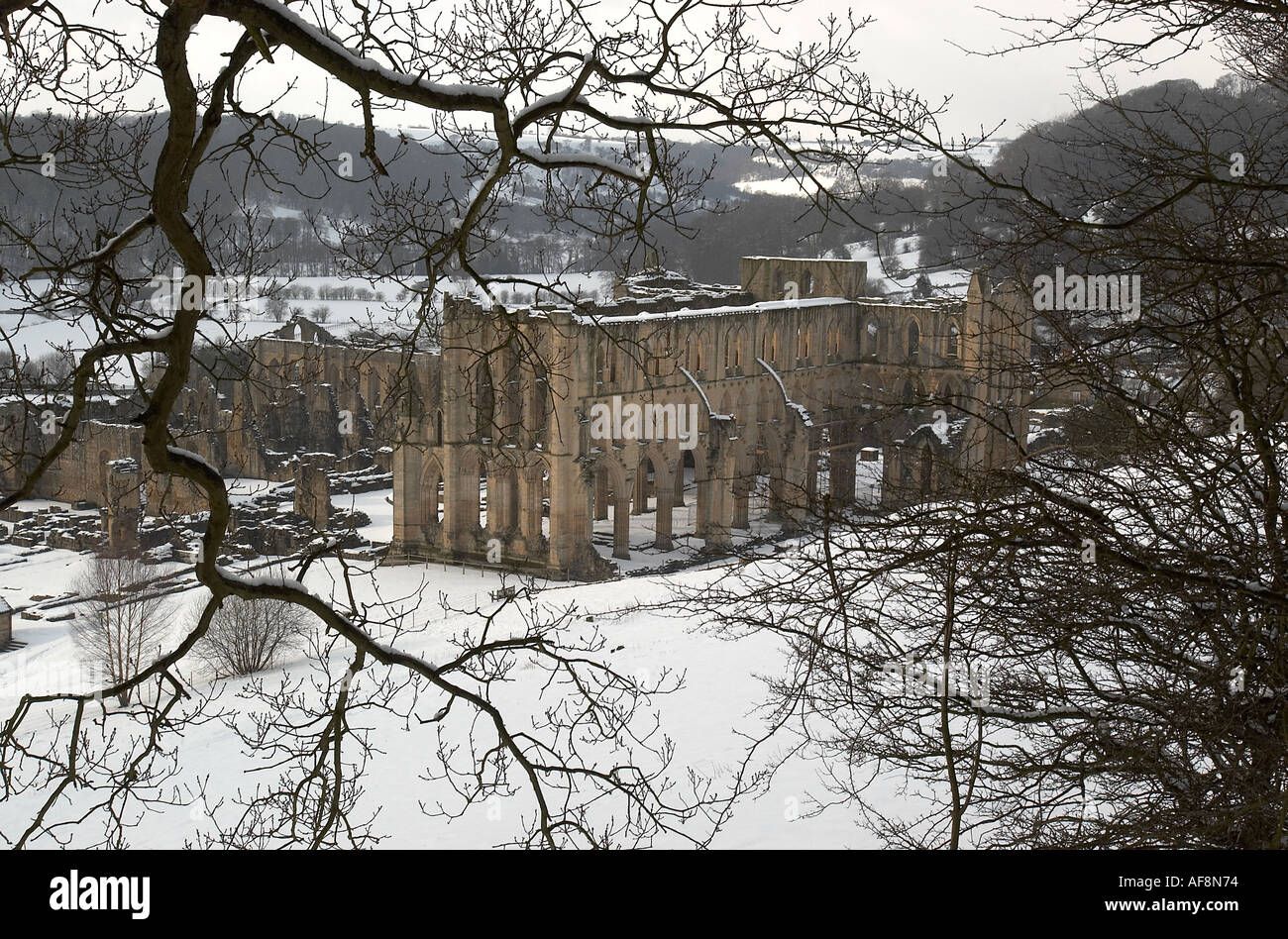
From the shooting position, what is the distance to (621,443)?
38.6 m

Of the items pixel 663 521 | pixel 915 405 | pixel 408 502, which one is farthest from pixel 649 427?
pixel 915 405

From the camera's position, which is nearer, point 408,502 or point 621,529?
point 621,529

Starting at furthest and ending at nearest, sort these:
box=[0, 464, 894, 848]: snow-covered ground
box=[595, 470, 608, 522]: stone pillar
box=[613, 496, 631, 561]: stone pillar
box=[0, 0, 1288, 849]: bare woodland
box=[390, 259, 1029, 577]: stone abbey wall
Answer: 1. box=[595, 470, 608, 522]: stone pillar
2. box=[613, 496, 631, 561]: stone pillar
3. box=[390, 259, 1029, 577]: stone abbey wall
4. box=[0, 464, 894, 848]: snow-covered ground
5. box=[0, 0, 1288, 849]: bare woodland

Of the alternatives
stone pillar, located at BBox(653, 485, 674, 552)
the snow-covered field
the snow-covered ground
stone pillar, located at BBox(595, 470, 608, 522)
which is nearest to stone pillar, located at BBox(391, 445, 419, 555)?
the snow-covered ground

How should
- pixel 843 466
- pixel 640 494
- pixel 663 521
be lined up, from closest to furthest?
pixel 663 521, pixel 640 494, pixel 843 466

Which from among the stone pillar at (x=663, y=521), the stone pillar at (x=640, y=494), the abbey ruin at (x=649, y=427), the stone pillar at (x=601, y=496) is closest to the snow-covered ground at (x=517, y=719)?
the abbey ruin at (x=649, y=427)

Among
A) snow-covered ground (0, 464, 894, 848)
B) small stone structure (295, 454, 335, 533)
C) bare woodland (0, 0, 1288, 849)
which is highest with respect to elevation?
bare woodland (0, 0, 1288, 849)

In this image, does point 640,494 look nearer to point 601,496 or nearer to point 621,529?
point 601,496

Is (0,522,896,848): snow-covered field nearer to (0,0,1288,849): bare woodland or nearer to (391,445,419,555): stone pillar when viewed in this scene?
(0,0,1288,849): bare woodland

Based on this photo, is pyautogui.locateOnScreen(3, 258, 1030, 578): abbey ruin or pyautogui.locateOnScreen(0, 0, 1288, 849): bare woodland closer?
pyautogui.locateOnScreen(0, 0, 1288, 849): bare woodland

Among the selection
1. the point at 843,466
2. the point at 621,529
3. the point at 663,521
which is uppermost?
the point at 843,466

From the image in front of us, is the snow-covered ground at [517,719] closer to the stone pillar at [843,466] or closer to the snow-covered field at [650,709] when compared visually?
the snow-covered field at [650,709]

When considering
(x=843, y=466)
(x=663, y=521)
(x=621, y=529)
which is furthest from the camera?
(x=843, y=466)

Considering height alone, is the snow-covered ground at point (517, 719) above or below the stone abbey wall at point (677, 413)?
below
